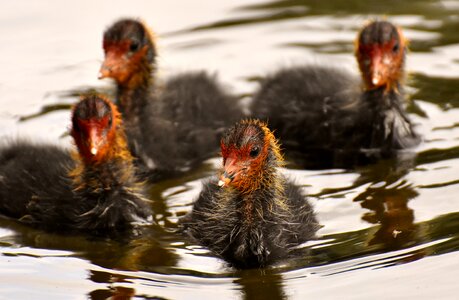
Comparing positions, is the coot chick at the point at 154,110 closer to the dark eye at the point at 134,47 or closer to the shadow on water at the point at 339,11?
the dark eye at the point at 134,47

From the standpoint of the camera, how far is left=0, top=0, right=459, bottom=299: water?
637 cm

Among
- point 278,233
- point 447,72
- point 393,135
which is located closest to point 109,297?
point 278,233

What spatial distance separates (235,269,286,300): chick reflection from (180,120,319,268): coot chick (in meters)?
0.10

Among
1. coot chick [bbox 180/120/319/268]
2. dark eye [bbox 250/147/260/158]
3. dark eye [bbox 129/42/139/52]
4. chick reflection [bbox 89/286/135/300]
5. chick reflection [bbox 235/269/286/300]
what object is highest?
dark eye [bbox 129/42/139/52]

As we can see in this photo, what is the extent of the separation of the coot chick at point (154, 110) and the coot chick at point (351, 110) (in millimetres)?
472

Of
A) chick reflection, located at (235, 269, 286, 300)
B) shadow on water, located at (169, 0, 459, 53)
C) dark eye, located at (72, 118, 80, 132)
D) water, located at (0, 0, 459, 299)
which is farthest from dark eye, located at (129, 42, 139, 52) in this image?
shadow on water, located at (169, 0, 459, 53)

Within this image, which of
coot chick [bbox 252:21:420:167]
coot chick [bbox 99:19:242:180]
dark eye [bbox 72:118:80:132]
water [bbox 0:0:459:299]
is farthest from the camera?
Answer: coot chick [bbox 252:21:420:167]

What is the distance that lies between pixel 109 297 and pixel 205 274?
59 cm

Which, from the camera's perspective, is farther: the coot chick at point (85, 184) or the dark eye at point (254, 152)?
the coot chick at point (85, 184)

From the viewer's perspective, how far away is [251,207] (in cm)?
662

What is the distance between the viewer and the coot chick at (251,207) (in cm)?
648

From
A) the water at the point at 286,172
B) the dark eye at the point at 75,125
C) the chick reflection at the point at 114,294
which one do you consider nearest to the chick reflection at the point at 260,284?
the water at the point at 286,172

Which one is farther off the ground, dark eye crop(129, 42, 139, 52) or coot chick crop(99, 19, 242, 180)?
dark eye crop(129, 42, 139, 52)

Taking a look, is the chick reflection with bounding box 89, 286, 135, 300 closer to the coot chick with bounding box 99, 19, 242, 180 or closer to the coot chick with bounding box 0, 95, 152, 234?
the coot chick with bounding box 0, 95, 152, 234
